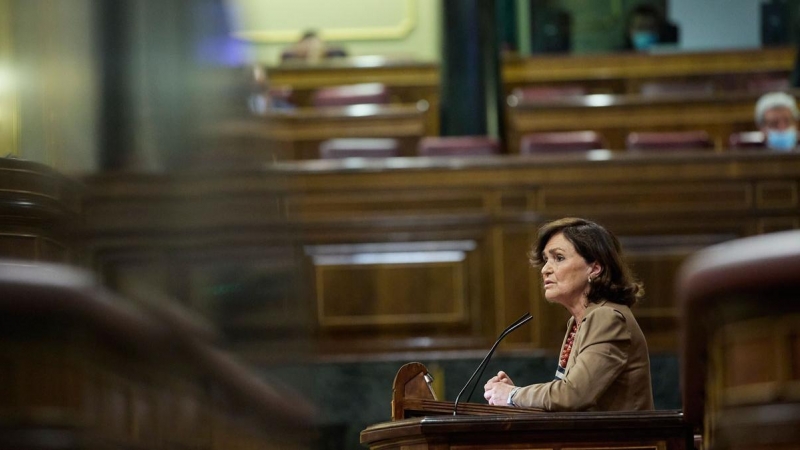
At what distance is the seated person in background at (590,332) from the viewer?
2273 millimetres

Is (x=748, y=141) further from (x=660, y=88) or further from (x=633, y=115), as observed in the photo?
(x=660, y=88)

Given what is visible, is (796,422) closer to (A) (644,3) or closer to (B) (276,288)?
(B) (276,288)

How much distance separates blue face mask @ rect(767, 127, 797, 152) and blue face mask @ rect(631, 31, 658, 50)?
426 cm

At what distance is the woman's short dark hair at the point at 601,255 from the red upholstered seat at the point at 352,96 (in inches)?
199

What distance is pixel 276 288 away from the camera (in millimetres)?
595

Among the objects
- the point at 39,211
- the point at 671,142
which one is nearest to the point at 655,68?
the point at 671,142

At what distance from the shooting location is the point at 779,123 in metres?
5.84

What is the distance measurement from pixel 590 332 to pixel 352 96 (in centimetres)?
533

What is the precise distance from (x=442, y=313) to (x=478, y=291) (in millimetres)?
184

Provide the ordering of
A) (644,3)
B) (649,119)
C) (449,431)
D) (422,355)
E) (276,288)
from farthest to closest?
(644,3)
(649,119)
(422,355)
(449,431)
(276,288)

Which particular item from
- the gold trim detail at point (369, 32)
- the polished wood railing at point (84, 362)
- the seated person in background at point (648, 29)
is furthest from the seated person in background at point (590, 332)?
the gold trim detail at point (369, 32)

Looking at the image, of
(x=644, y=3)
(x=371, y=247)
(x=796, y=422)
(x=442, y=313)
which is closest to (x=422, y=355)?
(x=442, y=313)

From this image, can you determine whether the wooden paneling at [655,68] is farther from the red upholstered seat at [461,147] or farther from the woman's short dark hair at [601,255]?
the woman's short dark hair at [601,255]

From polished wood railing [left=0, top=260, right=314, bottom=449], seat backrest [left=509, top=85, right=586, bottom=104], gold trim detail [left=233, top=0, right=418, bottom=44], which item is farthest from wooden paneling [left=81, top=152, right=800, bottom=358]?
gold trim detail [left=233, top=0, right=418, bottom=44]
